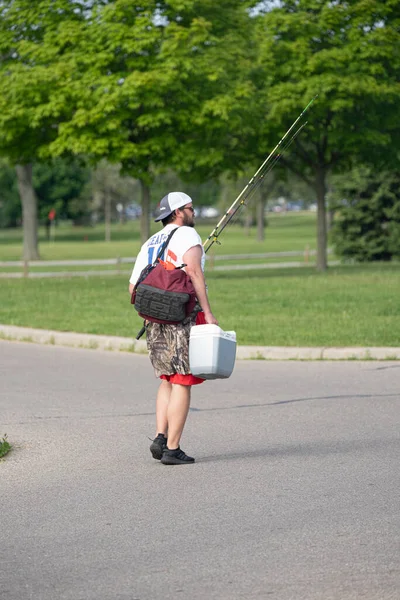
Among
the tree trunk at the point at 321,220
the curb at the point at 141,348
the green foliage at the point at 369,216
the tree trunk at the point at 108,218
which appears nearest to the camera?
the curb at the point at 141,348

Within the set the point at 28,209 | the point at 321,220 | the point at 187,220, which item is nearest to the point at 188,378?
the point at 187,220

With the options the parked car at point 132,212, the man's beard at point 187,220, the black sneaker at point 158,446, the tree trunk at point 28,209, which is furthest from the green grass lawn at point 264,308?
the parked car at point 132,212

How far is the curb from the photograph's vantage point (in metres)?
13.8

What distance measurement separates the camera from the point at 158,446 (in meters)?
7.86

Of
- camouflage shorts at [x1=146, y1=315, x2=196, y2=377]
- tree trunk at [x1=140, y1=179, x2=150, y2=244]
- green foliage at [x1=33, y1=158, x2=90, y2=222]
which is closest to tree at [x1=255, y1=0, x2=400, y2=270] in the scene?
tree trunk at [x1=140, y1=179, x2=150, y2=244]

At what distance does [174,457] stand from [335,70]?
2500 cm

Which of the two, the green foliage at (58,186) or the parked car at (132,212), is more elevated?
the green foliage at (58,186)

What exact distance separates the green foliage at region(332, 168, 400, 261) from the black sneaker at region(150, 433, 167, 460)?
138 ft

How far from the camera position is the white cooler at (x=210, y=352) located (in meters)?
7.43

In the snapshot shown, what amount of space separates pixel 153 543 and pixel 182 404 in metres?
2.04

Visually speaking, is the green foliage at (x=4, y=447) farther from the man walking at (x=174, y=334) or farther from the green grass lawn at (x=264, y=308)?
the green grass lawn at (x=264, y=308)

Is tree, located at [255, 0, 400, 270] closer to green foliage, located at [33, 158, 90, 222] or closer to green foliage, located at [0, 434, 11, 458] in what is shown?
green foliage, located at [0, 434, 11, 458]

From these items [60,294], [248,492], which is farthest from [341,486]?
[60,294]

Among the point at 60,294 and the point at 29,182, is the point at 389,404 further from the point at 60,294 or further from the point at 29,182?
the point at 29,182
